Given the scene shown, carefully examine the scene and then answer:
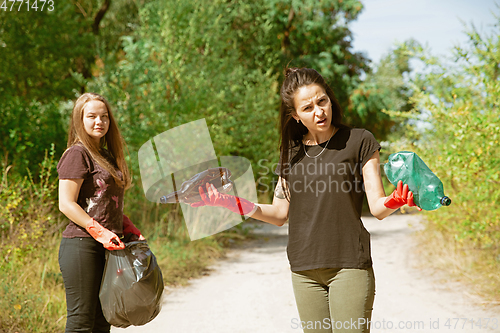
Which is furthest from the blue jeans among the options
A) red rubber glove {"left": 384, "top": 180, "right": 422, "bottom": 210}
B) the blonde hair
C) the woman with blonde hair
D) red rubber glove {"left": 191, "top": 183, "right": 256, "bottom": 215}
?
red rubber glove {"left": 384, "top": 180, "right": 422, "bottom": 210}

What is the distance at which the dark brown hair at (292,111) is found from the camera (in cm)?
213

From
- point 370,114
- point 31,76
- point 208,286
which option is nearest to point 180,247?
point 208,286

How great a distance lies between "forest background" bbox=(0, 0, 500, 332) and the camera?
4988 mm

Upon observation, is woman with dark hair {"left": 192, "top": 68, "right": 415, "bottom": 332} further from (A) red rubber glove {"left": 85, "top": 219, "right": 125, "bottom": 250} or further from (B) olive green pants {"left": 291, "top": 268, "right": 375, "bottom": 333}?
(A) red rubber glove {"left": 85, "top": 219, "right": 125, "bottom": 250}

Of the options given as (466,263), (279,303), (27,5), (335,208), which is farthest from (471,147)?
(27,5)

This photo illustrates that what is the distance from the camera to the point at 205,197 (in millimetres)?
2074

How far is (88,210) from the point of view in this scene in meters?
2.65

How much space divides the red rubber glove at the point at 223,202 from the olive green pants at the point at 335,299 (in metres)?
0.39

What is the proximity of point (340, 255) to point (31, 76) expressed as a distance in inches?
436

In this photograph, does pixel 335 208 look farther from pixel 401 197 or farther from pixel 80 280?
pixel 80 280

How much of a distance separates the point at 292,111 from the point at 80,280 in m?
1.53

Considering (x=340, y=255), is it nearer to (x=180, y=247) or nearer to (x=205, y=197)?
(x=205, y=197)

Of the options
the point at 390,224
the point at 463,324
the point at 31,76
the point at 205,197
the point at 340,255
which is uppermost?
the point at 31,76

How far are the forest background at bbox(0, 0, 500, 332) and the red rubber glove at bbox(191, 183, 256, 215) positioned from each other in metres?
2.53
